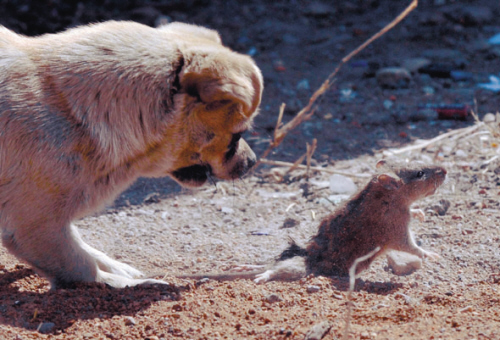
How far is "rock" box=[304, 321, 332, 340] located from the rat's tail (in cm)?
111

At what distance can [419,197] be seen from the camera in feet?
15.0

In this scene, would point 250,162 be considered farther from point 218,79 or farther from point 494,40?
point 494,40

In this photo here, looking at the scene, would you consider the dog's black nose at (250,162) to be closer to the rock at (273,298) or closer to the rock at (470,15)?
the rock at (273,298)

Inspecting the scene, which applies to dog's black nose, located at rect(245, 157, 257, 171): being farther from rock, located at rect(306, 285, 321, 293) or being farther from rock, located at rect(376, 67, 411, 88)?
rock, located at rect(376, 67, 411, 88)

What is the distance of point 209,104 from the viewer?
3.54 metres

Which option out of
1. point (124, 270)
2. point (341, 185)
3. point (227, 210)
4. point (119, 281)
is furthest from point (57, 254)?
point (341, 185)

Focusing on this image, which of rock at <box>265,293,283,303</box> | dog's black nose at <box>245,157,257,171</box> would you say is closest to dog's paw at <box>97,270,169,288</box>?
rock at <box>265,293,283,303</box>

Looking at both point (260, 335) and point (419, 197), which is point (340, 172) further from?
point (260, 335)

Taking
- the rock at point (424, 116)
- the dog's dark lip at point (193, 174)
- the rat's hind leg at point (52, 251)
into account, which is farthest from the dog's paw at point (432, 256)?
the rock at point (424, 116)

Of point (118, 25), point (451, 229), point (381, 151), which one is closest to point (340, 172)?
point (381, 151)

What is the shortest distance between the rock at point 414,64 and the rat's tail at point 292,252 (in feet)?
14.8

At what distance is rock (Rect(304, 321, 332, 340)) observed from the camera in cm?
287

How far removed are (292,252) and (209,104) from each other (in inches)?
49.0

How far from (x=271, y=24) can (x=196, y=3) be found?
1377mm
